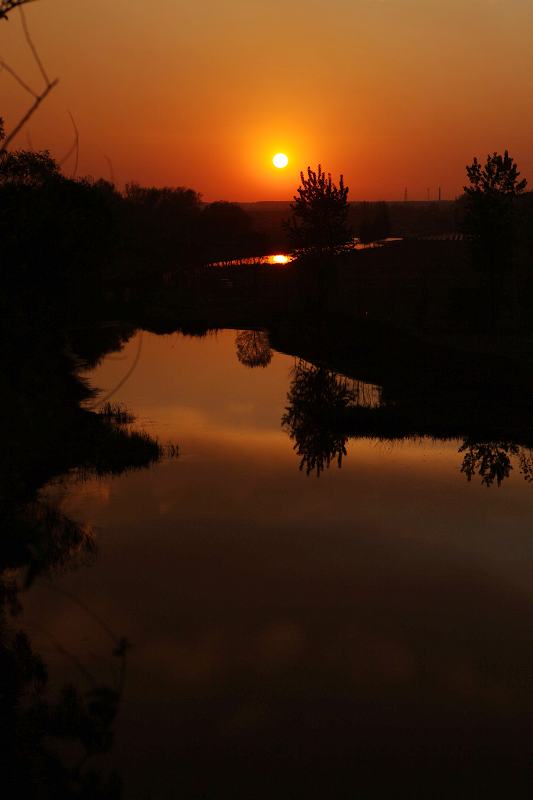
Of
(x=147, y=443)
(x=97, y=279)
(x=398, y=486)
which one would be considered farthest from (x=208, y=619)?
(x=97, y=279)

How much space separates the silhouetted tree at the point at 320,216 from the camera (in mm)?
54969

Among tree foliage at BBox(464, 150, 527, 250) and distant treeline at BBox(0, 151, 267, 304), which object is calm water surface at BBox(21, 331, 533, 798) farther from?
tree foliage at BBox(464, 150, 527, 250)

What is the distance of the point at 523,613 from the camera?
15.0 metres

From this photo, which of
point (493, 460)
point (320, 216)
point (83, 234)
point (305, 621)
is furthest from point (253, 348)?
point (83, 234)

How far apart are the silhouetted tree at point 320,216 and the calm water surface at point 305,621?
31003 mm

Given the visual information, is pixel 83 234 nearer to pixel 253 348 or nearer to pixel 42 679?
pixel 42 679

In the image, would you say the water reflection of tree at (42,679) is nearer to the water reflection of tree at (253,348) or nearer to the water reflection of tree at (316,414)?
the water reflection of tree at (316,414)

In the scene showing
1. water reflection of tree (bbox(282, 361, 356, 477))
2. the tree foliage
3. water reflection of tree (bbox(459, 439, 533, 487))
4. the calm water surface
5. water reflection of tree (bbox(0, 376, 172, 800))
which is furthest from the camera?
the tree foliage

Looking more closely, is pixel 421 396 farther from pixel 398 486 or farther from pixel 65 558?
pixel 65 558

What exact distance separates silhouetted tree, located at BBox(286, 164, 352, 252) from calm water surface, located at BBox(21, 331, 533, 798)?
31003mm

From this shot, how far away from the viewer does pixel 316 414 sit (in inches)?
1275

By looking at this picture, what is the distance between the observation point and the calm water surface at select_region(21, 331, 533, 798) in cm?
1106

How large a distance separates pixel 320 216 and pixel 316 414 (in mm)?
26081

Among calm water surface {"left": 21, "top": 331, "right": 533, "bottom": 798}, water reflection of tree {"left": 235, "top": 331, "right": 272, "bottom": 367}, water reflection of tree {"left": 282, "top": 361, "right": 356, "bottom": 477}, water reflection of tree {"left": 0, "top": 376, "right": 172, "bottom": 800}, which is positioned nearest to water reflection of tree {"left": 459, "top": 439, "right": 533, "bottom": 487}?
calm water surface {"left": 21, "top": 331, "right": 533, "bottom": 798}
